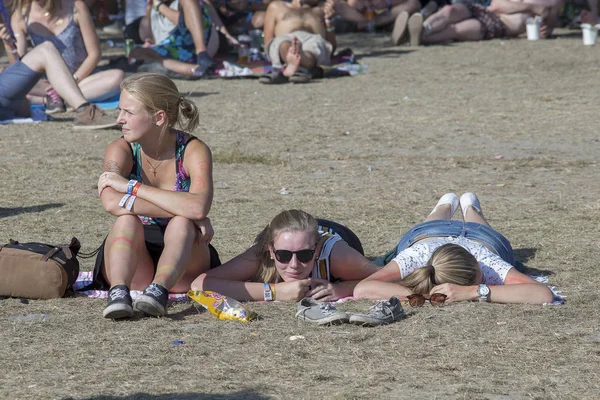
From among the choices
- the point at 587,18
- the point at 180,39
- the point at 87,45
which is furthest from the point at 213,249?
the point at 587,18

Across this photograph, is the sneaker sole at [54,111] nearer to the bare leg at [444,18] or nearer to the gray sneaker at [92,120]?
the gray sneaker at [92,120]

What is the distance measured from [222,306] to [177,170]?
0.74m

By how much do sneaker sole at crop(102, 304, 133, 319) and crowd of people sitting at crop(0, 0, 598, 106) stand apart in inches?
212

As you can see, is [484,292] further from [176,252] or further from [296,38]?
[296,38]

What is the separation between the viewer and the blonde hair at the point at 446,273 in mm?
4730

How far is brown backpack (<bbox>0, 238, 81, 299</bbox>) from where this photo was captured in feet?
15.6

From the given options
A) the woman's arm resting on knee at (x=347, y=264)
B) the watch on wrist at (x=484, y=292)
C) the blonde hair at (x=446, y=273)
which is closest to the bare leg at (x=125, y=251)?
the woman's arm resting on knee at (x=347, y=264)

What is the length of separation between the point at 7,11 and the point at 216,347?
7.71 meters

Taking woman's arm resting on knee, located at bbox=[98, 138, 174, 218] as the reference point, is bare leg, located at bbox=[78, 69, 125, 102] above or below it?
below

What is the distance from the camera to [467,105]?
10.7m

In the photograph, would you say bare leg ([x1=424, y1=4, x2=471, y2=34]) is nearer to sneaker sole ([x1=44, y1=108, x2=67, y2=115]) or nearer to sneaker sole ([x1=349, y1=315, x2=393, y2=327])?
sneaker sole ([x1=44, y1=108, x2=67, y2=115])

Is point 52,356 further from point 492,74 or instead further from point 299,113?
point 492,74

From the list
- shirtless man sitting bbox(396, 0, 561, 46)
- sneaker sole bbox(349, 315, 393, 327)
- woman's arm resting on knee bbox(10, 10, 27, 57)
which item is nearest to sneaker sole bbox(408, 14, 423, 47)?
shirtless man sitting bbox(396, 0, 561, 46)

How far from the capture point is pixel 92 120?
946 centimetres
